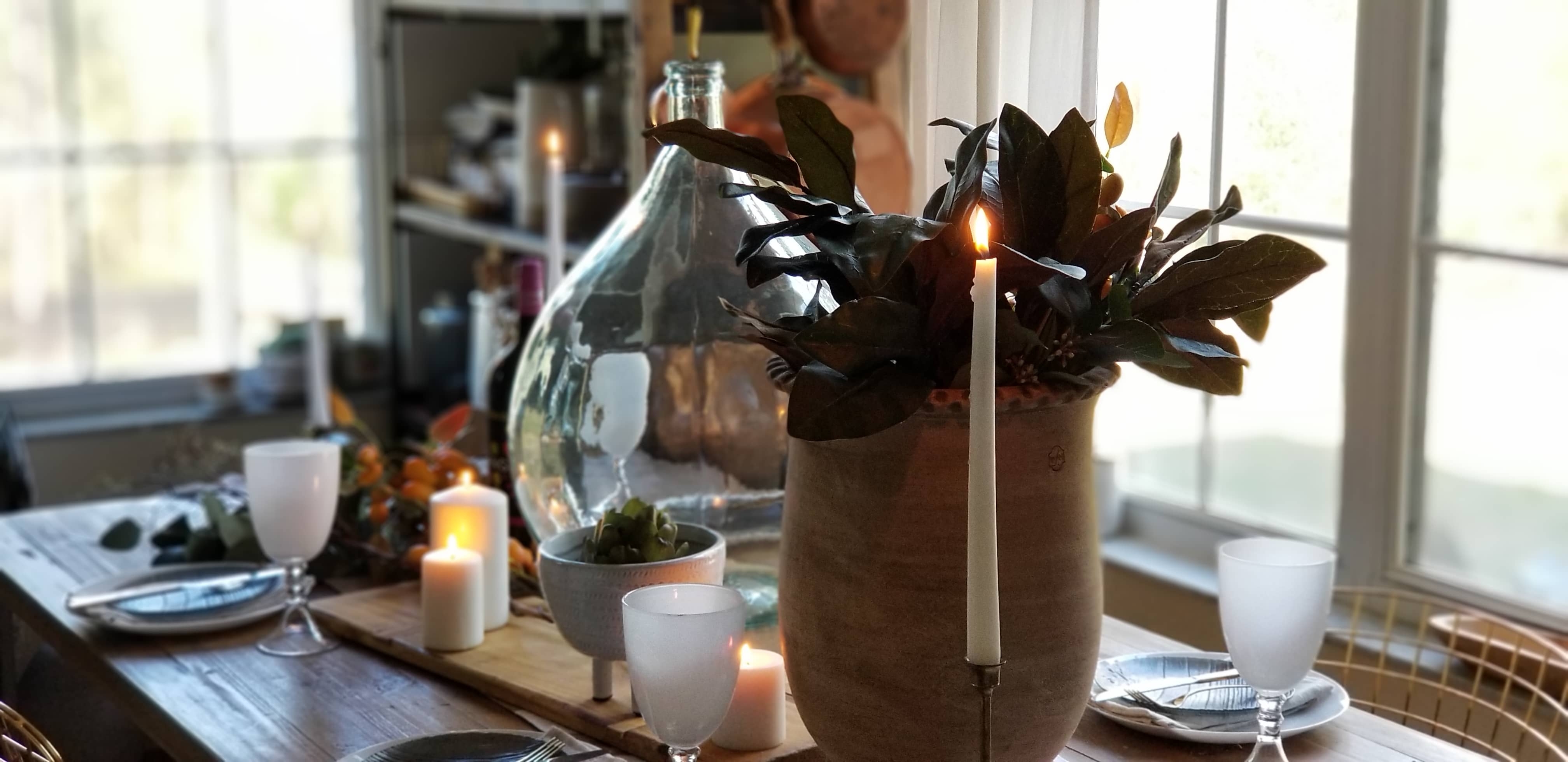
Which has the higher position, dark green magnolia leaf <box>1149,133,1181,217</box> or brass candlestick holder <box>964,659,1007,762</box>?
dark green magnolia leaf <box>1149,133,1181,217</box>

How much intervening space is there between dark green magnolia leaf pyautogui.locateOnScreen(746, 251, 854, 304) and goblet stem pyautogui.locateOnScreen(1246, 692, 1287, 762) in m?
0.39

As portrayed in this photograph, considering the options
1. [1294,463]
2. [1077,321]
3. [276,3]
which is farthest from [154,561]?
[276,3]

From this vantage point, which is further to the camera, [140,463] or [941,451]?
[140,463]

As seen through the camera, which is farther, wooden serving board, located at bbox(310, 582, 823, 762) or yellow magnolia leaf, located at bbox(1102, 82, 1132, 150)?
wooden serving board, located at bbox(310, 582, 823, 762)

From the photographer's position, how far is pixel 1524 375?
195 centimetres

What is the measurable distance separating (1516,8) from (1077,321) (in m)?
1.28

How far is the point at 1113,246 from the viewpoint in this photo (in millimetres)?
963

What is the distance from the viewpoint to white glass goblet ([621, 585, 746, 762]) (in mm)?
950

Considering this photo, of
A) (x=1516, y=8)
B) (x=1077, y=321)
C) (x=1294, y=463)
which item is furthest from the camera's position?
(x=1294, y=463)

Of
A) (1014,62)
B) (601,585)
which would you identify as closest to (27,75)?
(1014,62)

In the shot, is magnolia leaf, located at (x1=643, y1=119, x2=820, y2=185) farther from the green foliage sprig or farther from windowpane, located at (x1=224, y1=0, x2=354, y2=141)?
windowpane, located at (x1=224, y1=0, x2=354, y2=141)

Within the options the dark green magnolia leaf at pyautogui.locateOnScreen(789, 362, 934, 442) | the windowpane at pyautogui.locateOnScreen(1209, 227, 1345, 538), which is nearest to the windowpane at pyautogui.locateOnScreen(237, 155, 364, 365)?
the windowpane at pyautogui.locateOnScreen(1209, 227, 1345, 538)

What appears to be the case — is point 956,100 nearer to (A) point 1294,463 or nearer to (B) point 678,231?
(B) point 678,231

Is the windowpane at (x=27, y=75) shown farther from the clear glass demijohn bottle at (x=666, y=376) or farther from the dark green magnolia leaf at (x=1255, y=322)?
the dark green magnolia leaf at (x=1255, y=322)
